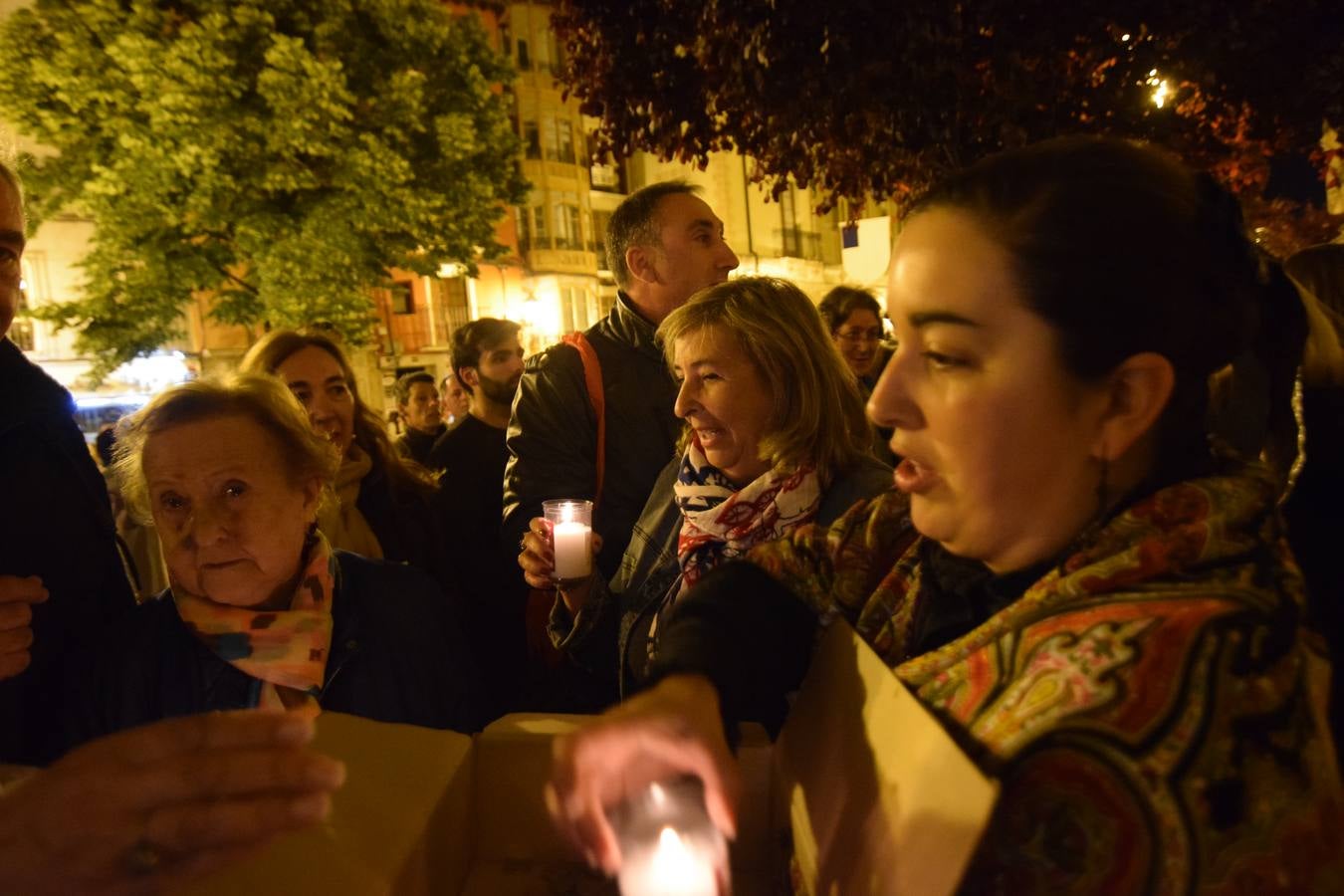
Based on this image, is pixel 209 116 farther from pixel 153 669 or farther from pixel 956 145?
pixel 153 669

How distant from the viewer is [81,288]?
54.5 ft

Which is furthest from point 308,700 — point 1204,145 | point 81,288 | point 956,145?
point 81,288

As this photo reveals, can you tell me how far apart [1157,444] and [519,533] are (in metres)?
2.66

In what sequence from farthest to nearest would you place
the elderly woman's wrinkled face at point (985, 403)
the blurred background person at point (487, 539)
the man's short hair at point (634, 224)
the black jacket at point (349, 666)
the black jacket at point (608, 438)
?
the blurred background person at point (487, 539), the man's short hair at point (634, 224), the black jacket at point (608, 438), the black jacket at point (349, 666), the elderly woman's wrinkled face at point (985, 403)

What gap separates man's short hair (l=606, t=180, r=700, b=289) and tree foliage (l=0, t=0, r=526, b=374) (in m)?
14.6

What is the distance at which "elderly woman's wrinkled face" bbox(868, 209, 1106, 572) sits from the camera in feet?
3.23

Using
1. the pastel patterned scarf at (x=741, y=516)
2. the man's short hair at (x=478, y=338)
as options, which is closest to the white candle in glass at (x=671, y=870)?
the pastel patterned scarf at (x=741, y=516)

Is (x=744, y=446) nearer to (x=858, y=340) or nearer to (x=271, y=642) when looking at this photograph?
(x=271, y=642)

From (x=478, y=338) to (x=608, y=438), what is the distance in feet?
8.33

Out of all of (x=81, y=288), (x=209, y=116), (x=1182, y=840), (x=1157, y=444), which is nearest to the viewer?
(x=1182, y=840)

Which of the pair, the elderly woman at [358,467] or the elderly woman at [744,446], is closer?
the elderly woman at [744,446]

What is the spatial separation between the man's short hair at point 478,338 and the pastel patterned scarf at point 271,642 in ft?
11.0

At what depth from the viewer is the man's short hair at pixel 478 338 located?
17.5 feet

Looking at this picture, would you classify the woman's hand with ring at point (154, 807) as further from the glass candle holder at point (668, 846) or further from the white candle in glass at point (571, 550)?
the white candle in glass at point (571, 550)
